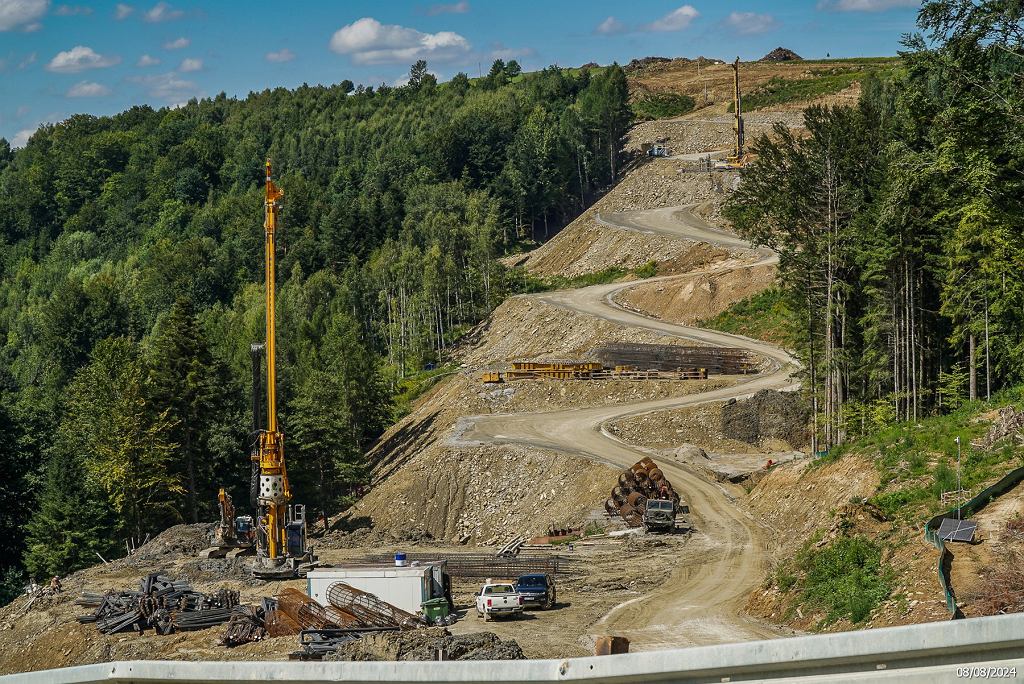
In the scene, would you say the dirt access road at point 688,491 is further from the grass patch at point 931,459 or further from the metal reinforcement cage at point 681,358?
the grass patch at point 931,459

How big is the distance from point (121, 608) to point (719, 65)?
539ft

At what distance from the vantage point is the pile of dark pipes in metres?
39.7

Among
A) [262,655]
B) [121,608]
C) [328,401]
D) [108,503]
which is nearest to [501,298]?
[328,401]

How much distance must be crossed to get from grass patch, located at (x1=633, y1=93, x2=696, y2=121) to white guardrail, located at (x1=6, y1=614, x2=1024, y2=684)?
5933 inches

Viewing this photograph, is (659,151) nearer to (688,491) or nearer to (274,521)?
(688,491)

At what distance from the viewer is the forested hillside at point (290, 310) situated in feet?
233

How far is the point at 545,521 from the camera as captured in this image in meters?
58.4

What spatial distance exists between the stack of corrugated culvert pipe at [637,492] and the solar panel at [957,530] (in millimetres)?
21828

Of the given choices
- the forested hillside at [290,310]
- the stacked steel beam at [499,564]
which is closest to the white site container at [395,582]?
the stacked steel beam at [499,564]

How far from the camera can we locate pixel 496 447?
6650 centimetres

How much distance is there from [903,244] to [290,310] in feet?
239

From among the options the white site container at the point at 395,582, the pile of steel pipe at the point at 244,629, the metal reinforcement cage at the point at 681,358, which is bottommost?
the pile of steel pipe at the point at 244,629

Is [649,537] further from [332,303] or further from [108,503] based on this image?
[332,303]

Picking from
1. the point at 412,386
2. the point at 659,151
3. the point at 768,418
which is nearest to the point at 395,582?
the point at 768,418
